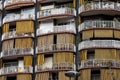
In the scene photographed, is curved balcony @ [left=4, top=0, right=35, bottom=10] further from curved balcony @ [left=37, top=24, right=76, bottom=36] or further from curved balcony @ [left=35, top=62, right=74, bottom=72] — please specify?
curved balcony @ [left=35, top=62, right=74, bottom=72]

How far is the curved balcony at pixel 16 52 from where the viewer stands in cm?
4984

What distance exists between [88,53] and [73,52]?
186cm

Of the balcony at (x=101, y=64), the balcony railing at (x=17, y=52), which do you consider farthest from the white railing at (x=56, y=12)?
the balcony at (x=101, y=64)

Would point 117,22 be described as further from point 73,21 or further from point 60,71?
point 60,71

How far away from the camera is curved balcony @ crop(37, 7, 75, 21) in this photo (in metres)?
49.9

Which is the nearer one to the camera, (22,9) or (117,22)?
(117,22)

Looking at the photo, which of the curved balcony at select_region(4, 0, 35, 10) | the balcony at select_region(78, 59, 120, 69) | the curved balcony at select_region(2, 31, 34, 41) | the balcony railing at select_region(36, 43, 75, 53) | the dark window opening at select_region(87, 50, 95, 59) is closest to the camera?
the balcony at select_region(78, 59, 120, 69)

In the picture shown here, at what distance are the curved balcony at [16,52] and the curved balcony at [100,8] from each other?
27.0ft

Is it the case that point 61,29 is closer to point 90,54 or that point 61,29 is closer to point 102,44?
point 90,54

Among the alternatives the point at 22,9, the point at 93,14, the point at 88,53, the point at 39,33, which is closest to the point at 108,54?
the point at 88,53

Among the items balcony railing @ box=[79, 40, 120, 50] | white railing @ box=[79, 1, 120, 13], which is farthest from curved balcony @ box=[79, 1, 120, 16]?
balcony railing @ box=[79, 40, 120, 50]

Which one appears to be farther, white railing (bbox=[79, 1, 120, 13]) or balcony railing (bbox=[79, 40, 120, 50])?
white railing (bbox=[79, 1, 120, 13])

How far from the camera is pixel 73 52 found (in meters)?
48.2

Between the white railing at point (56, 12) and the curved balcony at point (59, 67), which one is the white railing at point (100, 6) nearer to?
the white railing at point (56, 12)
